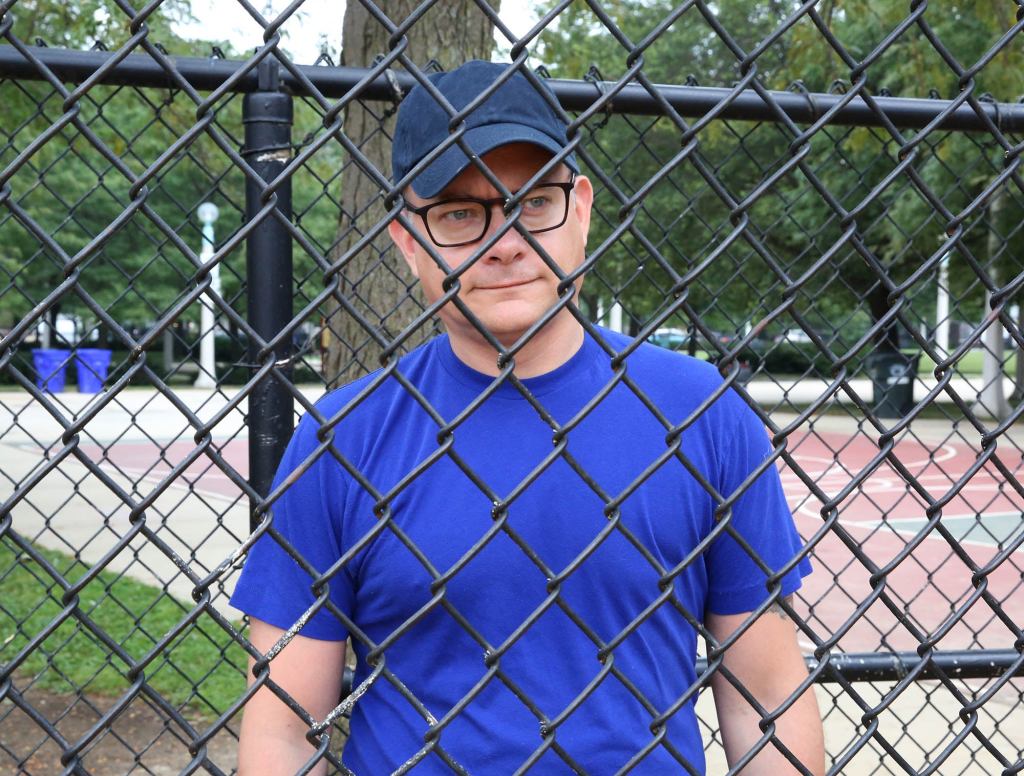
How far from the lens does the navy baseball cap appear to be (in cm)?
160

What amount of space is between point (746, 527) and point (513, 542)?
394 millimetres

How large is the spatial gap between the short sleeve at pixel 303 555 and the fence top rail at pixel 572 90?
2.85 ft

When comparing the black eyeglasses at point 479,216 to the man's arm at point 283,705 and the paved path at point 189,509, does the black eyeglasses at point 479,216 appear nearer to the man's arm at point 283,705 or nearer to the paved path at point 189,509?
the paved path at point 189,509

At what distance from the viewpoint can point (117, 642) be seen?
18.5 feet

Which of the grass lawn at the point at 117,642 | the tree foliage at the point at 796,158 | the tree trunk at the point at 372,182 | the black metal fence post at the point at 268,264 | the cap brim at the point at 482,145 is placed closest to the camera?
the cap brim at the point at 482,145

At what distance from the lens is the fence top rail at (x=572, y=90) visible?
2.35 metres

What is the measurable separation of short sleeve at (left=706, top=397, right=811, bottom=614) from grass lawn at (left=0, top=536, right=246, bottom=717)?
2.71 metres

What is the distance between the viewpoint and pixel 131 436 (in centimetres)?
1798

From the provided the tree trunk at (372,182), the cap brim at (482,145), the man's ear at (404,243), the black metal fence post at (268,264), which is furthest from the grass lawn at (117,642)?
the cap brim at (482,145)

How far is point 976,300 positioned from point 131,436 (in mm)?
22364

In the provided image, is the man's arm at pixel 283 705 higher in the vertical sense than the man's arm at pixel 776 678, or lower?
lower

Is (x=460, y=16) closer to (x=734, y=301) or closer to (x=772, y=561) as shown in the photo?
(x=772, y=561)

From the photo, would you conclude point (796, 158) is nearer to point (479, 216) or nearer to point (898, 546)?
point (479, 216)

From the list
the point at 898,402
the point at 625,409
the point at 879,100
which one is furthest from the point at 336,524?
the point at 898,402
